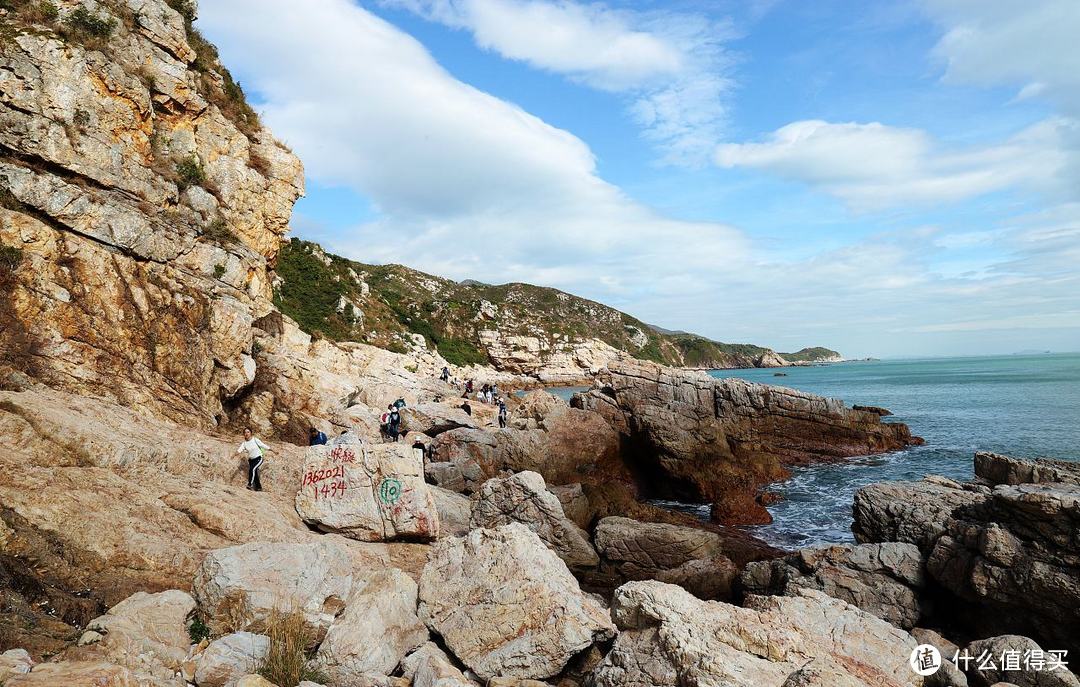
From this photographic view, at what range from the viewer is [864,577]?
11.5m

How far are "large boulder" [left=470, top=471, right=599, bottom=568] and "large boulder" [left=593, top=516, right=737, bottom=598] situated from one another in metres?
0.60

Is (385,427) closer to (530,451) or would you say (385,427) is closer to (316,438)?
(530,451)

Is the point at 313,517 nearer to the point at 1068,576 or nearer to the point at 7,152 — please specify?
the point at 7,152

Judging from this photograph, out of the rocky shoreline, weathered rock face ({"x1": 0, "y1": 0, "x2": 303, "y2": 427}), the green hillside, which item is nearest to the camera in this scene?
the rocky shoreline

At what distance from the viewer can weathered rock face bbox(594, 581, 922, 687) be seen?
5.45m

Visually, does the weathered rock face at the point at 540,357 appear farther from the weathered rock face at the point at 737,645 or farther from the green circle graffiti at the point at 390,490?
the weathered rock face at the point at 737,645

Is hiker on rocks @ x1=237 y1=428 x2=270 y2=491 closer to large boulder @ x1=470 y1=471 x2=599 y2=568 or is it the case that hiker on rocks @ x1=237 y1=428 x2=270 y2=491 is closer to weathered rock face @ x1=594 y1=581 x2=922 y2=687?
large boulder @ x1=470 y1=471 x2=599 y2=568

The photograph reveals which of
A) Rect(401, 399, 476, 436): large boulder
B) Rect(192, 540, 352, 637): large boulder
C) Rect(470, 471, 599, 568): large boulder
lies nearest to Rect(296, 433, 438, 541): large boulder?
Rect(470, 471, 599, 568): large boulder

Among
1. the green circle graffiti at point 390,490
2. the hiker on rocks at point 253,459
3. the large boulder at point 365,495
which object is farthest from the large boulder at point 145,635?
the hiker on rocks at point 253,459

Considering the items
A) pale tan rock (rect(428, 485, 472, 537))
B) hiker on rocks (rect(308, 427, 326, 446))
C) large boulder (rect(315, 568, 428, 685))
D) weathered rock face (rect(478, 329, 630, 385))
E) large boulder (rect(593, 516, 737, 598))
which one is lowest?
large boulder (rect(593, 516, 737, 598))

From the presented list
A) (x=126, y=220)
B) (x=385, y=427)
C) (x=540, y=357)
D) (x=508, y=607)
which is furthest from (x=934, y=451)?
(x=540, y=357)

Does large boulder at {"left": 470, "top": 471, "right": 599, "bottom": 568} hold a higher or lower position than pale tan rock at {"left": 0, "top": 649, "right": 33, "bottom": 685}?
lower

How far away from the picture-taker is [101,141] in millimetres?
16438

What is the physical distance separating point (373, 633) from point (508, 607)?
1.77 meters
